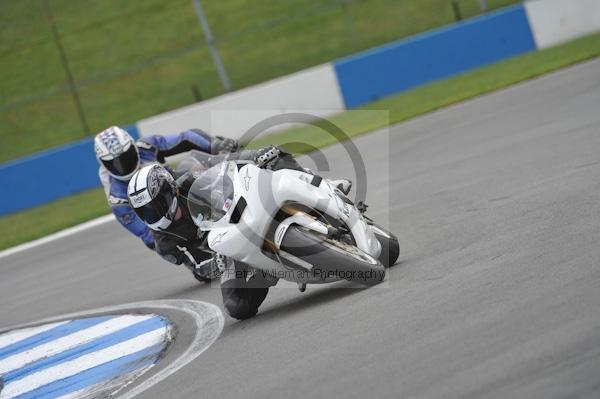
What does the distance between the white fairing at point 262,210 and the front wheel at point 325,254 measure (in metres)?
0.06

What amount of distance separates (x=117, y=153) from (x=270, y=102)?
11931mm

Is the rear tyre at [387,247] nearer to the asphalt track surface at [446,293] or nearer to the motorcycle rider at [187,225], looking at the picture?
the asphalt track surface at [446,293]

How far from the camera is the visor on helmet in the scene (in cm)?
1046

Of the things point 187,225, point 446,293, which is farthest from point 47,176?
point 446,293

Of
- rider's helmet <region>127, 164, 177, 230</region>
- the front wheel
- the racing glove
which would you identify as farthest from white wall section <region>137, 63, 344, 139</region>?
the front wheel

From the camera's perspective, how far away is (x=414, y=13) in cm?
2616

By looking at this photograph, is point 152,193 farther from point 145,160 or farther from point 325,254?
point 145,160

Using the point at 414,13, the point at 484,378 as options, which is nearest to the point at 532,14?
the point at 414,13

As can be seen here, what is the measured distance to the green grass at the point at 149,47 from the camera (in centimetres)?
2547

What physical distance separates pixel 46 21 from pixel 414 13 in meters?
10.2

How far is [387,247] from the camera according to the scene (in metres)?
7.96

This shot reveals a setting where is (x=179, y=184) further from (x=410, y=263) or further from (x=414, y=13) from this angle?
(x=414, y=13)

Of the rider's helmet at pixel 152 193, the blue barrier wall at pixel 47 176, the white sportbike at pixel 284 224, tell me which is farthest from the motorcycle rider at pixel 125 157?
the blue barrier wall at pixel 47 176

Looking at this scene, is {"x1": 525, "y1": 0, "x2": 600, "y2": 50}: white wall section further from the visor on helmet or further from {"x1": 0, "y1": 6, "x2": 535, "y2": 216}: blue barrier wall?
the visor on helmet
